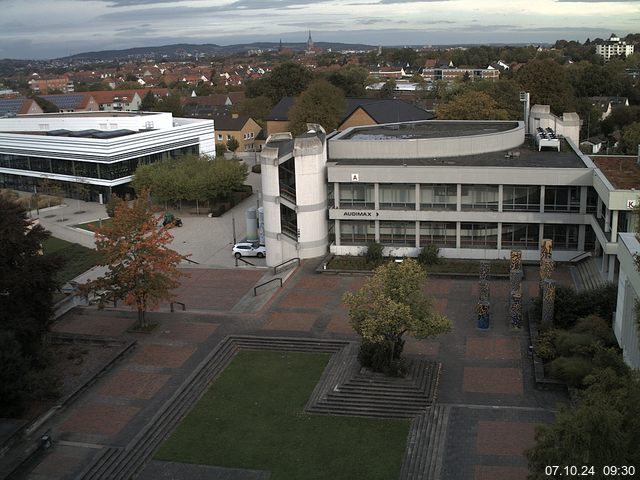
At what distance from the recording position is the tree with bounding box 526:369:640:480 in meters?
12.9

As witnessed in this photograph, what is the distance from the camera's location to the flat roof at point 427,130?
149 feet

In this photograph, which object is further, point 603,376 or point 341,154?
point 341,154

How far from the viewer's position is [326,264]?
38875mm

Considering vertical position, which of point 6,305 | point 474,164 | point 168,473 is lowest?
point 168,473

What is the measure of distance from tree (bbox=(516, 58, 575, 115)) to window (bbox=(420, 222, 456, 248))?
43.4 meters

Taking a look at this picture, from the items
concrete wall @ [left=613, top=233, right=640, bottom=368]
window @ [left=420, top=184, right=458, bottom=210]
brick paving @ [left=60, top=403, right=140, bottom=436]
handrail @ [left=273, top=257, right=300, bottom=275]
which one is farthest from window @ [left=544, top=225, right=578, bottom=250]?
brick paving @ [left=60, top=403, right=140, bottom=436]

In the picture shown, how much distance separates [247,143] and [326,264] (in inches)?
2102

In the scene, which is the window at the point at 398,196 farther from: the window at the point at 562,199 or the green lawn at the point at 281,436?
the green lawn at the point at 281,436

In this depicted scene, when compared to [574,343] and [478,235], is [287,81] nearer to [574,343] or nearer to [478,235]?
[478,235]

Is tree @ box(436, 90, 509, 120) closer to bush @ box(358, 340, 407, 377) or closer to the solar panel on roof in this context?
bush @ box(358, 340, 407, 377)

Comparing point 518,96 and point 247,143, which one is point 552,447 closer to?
point 518,96

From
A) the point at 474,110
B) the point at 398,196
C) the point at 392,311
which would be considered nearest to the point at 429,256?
the point at 398,196

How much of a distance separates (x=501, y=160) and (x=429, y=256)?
7789 mm

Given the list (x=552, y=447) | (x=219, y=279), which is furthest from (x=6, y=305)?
(x=552, y=447)
